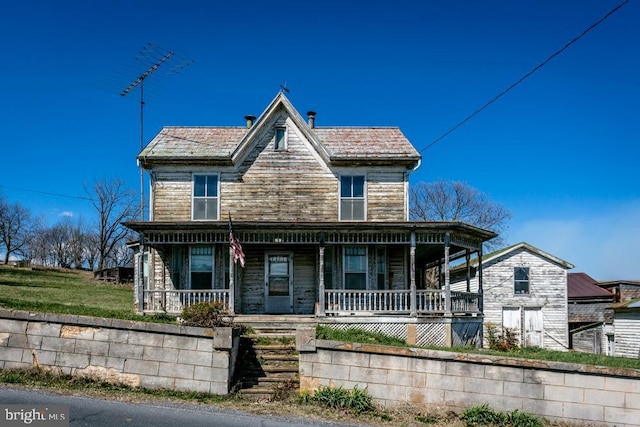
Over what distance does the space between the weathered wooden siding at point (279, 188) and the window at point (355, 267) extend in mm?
1239

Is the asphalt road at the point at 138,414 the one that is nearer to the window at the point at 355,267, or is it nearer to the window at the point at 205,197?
the window at the point at 355,267

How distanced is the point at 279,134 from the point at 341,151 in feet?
7.71

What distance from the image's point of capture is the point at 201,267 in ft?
61.9

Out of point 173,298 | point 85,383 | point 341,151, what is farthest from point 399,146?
point 85,383

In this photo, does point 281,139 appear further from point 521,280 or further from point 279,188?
point 521,280

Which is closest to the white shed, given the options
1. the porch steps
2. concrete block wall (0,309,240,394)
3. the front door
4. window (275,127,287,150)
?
the front door

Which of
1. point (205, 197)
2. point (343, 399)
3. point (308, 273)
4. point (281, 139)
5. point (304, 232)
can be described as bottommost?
point (343, 399)

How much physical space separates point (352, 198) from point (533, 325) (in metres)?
16.4

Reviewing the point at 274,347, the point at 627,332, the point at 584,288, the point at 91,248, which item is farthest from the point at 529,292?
the point at 91,248

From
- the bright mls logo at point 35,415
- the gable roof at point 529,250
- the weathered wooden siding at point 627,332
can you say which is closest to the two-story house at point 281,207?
the bright mls logo at point 35,415

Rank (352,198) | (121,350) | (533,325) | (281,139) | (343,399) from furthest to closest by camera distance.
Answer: (533,325) → (281,139) → (352,198) → (121,350) → (343,399)

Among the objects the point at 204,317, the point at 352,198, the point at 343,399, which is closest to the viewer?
the point at 343,399

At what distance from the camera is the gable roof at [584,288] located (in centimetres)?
3406

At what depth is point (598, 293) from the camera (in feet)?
112
